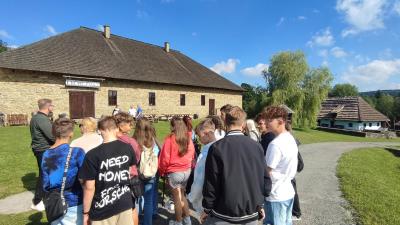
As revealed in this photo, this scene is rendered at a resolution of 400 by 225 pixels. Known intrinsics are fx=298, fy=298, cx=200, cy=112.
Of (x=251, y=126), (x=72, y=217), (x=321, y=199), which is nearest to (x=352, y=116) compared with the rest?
(x=321, y=199)

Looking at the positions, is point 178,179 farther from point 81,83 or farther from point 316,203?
point 81,83

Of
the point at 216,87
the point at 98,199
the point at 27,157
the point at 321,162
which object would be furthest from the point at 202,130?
the point at 216,87

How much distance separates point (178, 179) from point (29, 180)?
539cm

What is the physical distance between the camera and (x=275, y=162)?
137 inches

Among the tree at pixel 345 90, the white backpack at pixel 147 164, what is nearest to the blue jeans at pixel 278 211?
the white backpack at pixel 147 164

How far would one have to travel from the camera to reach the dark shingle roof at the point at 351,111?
48.2 m

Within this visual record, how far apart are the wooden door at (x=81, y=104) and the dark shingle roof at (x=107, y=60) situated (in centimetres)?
155

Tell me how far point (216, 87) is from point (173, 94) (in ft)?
21.9

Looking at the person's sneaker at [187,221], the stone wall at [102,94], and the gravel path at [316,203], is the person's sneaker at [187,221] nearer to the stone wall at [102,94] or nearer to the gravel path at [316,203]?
the gravel path at [316,203]

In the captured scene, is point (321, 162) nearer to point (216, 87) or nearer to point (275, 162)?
point (275, 162)

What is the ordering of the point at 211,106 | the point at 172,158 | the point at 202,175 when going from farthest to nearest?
the point at 211,106 < the point at 172,158 < the point at 202,175

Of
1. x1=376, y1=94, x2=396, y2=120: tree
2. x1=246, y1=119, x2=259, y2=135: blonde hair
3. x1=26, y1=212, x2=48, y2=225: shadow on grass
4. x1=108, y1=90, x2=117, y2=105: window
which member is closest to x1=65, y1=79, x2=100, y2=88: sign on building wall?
x1=108, y1=90, x2=117, y2=105: window

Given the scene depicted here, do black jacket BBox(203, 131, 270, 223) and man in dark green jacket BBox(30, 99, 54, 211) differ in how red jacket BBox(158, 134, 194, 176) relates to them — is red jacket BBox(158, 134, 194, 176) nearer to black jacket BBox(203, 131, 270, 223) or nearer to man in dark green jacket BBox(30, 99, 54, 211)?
black jacket BBox(203, 131, 270, 223)

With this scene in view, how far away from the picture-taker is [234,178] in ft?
9.52
